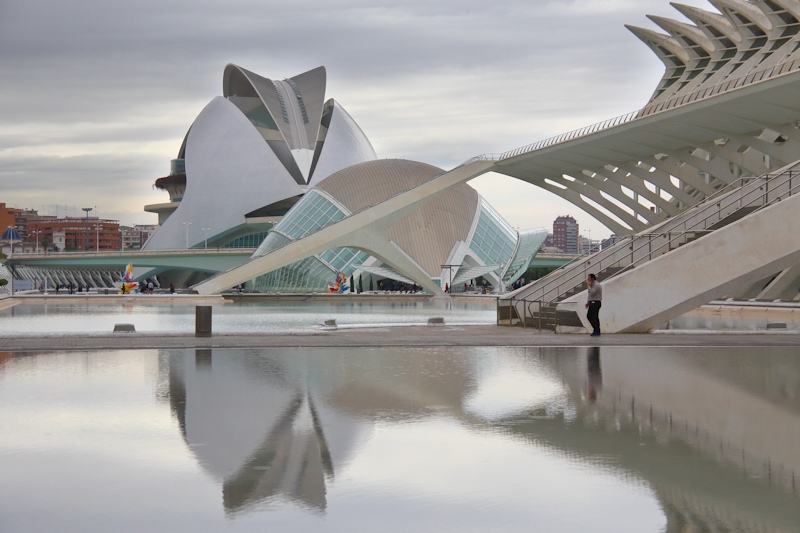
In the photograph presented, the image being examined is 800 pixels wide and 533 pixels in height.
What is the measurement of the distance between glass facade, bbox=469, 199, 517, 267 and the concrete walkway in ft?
164

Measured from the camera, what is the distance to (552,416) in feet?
28.2

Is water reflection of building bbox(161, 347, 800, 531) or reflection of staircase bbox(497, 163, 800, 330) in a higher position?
reflection of staircase bbox(497, 163, 800, 330)

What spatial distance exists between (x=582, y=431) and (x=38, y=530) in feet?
14.0

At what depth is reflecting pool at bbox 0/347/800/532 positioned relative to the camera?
5.27m

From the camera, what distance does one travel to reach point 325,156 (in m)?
102

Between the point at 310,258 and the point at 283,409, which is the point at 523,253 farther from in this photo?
the point at 283,409

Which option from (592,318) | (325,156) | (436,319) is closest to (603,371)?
(592,318)

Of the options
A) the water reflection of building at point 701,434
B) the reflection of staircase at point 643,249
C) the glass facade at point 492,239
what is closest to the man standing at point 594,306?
the reflection of staircase at point 643,249

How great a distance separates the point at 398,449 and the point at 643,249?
1855 cm

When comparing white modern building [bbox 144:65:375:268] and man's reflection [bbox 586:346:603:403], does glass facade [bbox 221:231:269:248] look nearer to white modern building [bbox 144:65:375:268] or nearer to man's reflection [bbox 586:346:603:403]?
white modern building [bbox 144:65:375:268]

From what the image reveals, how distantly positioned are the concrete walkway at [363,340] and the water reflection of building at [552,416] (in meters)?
1.76

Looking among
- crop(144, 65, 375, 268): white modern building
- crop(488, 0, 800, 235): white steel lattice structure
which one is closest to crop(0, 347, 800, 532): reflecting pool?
crop(488, 0, 800, 235): white steel lattice structure

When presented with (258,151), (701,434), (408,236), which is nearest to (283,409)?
(701,434)

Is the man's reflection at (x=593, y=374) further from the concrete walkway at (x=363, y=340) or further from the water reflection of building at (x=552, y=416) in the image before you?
the concrete walkway at (x=363, y=340)
